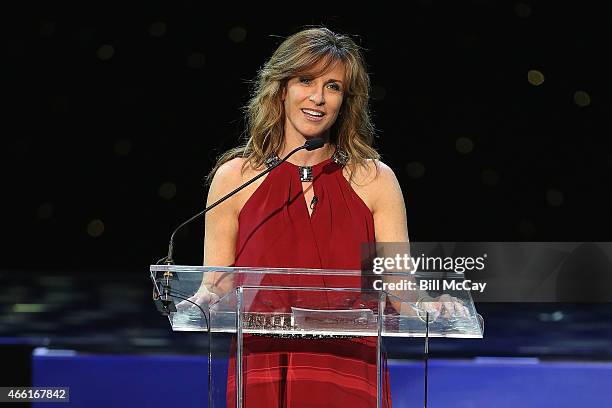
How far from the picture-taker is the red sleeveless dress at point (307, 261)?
1771 millimetres

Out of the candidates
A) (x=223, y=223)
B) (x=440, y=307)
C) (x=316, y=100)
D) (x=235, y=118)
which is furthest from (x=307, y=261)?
(x=235, y=118)

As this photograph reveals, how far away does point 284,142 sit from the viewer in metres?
2.28

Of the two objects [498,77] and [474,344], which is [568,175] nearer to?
[498,77]

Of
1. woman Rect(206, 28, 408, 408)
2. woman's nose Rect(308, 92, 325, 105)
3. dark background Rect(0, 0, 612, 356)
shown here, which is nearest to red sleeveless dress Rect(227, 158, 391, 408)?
woman Rect(206, 28, 408, 408)

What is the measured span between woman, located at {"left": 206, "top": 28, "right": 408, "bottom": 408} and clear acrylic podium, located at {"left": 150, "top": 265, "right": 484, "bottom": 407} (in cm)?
37

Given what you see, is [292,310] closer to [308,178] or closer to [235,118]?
[308,178]

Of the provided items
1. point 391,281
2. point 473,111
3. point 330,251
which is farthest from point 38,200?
point 391,281

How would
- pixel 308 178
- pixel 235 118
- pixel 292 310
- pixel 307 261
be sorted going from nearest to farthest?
pixel 292 310
pixel 307 261
pixel 308 178
pixel 235 118

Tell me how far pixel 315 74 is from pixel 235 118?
1.34 meters

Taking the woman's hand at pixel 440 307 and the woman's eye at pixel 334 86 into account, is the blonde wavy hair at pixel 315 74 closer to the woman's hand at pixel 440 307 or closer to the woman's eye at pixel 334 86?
the woman's eye at pixel 334 86

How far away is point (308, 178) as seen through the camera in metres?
2.24

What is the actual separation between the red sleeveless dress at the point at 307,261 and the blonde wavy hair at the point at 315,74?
0.19ft

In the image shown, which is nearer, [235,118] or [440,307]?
[440,307]

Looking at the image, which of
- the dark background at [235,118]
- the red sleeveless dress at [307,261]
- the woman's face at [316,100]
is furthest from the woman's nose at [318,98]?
the dark background at [235,118]
